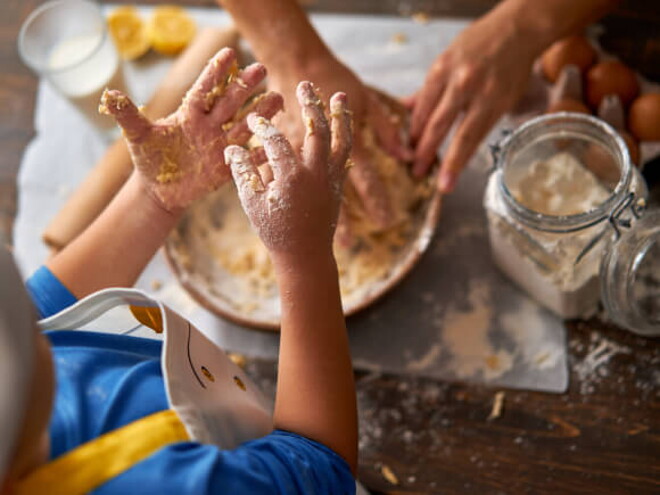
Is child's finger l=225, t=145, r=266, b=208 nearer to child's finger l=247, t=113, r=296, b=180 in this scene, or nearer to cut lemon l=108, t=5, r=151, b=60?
child's finger l=247, t=113, r=296, b=180

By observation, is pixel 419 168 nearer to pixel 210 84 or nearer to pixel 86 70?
pixel 210 84

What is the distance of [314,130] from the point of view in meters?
0.54

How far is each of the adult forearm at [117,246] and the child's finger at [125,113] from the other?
0.06 meters

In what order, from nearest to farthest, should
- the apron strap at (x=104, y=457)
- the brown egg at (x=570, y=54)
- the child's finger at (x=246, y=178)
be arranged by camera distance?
the apron strap at (x=104, y=457) < the child's finger at (x=246, y=178) < the brown egg at (x=570, y=54)

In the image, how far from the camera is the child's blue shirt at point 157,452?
464 mm

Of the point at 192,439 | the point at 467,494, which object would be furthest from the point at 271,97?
the point at 467,494

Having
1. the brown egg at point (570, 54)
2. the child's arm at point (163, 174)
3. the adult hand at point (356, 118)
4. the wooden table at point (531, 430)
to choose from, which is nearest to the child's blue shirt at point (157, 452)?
the child's arm at point (163, 174)

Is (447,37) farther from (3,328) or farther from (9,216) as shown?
(3,328)

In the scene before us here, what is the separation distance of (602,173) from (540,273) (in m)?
0.14

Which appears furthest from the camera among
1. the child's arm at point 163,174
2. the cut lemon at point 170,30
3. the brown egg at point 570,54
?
the cut lemon at point 170,30

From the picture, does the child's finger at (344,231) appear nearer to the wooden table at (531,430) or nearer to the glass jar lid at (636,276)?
the wooden table at (531,430)

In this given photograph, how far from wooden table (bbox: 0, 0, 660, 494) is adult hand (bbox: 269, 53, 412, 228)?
0.23m

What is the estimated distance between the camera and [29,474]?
0.44 m

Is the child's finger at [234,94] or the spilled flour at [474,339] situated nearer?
the child's finger at [234,94]
